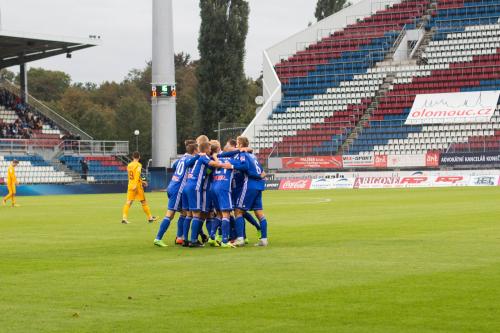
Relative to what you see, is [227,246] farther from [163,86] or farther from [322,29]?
[322,29]

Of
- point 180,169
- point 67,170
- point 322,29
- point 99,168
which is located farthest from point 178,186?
point 322,29

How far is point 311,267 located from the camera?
13.8 meters

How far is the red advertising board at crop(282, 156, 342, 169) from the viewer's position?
58.0m

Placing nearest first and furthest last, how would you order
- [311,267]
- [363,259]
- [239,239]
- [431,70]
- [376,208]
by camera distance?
[311,267] < [363,259] < [239,239] < [376,208] < [431,70]

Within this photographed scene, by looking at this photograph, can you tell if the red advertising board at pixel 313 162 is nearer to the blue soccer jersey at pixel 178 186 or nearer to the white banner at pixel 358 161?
the white banner at pixel 358 161

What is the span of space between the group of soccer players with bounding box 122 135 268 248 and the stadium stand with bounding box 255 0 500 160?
40.3m

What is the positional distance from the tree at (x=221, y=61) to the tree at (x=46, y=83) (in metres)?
48.6

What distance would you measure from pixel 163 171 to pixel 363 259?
158 feet

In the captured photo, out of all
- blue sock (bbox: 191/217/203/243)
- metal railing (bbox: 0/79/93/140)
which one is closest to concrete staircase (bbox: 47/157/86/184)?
metal railing (bbox: 0/79/93/140)

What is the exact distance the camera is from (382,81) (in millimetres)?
65625

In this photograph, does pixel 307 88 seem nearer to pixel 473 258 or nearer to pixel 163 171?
pixel 163 171

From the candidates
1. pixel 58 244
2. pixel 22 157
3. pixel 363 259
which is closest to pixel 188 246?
pixel 58 244

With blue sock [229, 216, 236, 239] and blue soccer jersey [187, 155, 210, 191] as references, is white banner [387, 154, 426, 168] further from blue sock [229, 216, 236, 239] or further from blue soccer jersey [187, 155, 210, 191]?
blue soccer jersey [187, 155, 210, 191]

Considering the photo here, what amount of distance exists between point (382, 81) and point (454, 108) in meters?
6.70
